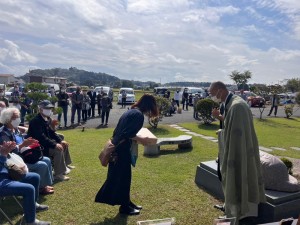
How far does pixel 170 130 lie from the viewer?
1355 centimetres

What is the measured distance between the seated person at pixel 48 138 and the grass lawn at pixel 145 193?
36cm

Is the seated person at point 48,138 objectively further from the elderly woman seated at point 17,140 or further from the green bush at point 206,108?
the green bush at point 206,108

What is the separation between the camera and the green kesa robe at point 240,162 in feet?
12.3

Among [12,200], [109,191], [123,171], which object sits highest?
[123,171]

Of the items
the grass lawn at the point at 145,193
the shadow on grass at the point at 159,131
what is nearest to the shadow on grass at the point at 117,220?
the grass lawn at the point at 145,193

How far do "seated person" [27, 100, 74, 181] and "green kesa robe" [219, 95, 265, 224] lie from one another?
3.59 m

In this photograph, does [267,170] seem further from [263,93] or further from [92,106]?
[263,93]

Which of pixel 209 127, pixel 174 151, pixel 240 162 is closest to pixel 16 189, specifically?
pixel 240 162

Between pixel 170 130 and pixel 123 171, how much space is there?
9.14m

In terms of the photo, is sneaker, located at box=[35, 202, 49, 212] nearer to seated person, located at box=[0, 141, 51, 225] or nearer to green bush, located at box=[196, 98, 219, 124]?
seated person, located at box=[0, 141, 51, 225]

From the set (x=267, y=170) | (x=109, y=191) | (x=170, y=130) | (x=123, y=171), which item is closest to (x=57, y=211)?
(x=109, y=191)

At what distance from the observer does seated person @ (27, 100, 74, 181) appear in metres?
5.77

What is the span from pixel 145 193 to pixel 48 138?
2.25 metres

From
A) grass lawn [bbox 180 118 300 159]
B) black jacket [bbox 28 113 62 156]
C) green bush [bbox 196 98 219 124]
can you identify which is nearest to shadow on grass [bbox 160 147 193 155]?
grass lawn [bbox 180 118 300 159]
